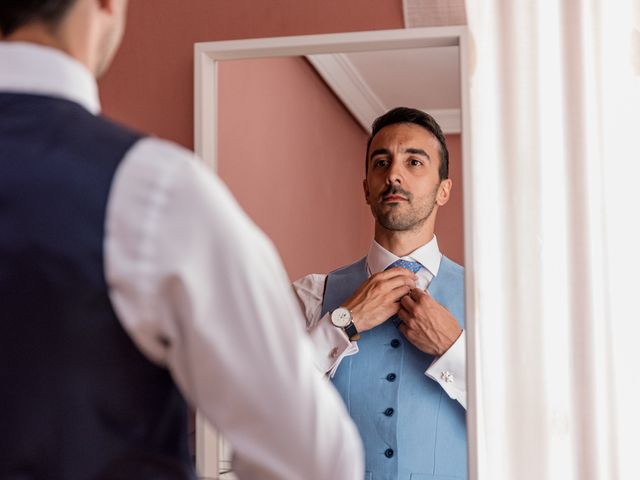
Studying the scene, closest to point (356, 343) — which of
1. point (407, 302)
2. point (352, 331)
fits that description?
point (352, 331)

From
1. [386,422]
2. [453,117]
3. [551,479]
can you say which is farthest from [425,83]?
[551,479]

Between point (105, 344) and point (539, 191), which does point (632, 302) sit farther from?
point (105, 344)

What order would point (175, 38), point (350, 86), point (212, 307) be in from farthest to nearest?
point (175, 38) → point (350, 86) → point (212, 307)

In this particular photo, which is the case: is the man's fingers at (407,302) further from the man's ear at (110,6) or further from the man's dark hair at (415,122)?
the man's ear at (110,6)

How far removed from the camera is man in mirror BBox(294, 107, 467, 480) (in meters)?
1.84

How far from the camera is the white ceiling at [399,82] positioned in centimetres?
191

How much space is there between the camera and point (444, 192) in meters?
1.89

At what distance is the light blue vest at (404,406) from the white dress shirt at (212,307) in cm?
112

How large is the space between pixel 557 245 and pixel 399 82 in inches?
17.9

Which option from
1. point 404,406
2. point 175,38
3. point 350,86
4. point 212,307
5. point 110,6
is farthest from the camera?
point 175,38

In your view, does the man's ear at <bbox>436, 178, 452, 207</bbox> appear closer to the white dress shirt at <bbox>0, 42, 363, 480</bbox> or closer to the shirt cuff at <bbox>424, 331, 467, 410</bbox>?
the shirt cuff at <bbox>424, 331, 467, 410</bbox>

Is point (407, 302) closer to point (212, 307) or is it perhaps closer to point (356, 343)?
point (356, 343)

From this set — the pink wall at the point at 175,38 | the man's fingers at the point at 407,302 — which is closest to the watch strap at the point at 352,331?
the man's fingers at the point at 407,302

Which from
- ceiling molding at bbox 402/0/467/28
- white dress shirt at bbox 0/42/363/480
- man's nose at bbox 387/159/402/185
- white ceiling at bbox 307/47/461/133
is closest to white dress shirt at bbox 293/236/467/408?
man's nose at bbox 387/159/402/185
